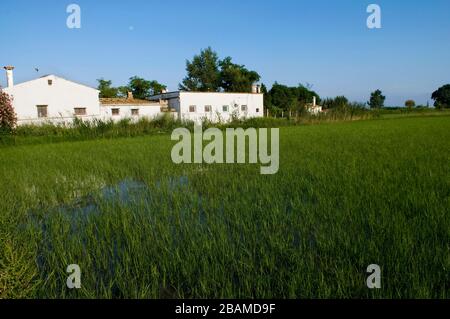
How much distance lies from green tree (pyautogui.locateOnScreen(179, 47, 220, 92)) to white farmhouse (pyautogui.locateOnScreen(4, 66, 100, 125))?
1187 inches

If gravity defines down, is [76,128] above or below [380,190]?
above

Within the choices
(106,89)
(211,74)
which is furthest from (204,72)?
(106,89)

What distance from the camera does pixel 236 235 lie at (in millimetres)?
3098

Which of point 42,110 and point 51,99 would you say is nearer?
point 42,110

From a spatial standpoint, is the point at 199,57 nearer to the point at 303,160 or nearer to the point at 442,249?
the point at 303,160

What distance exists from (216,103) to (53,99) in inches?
582

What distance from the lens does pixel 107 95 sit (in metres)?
50.3

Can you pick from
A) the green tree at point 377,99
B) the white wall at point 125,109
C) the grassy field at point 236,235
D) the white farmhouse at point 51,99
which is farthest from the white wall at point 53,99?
the green tree at point 377,99

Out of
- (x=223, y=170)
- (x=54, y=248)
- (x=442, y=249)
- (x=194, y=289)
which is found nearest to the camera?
(x=194, y=289)

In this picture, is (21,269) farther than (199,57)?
No

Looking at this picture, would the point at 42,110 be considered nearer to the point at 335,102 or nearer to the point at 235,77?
the point at 335,102
